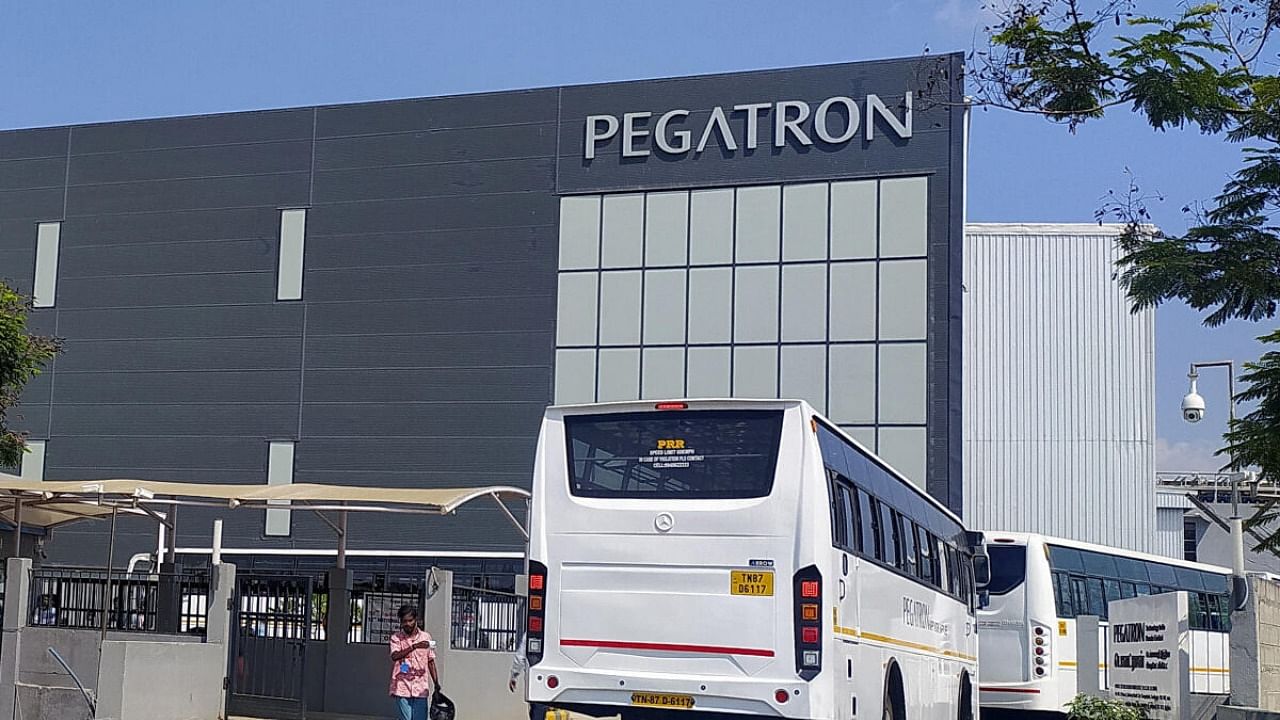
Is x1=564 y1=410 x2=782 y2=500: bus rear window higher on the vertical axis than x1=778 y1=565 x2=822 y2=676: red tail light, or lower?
higher

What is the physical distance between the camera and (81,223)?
48.7 metres

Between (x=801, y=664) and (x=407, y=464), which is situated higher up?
(x=407, y=464)

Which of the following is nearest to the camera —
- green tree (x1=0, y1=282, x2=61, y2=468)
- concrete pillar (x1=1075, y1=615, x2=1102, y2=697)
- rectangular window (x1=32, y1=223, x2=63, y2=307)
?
concrete pillar (x1=1075, y1=615, x2=1102, y2=697)

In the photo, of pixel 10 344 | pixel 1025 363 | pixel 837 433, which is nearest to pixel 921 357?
pixel 1025 363

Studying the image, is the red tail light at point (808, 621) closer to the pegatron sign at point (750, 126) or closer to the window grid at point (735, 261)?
the window grid at point (735, 261)

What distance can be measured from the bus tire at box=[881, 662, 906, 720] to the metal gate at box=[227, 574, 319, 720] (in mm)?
8795

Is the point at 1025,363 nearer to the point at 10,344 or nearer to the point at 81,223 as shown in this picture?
the point at 81,223

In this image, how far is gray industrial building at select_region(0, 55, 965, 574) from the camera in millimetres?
42344

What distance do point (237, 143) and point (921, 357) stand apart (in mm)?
21030

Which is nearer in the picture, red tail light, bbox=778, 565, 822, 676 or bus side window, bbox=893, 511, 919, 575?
red tail light, bbox=778, 565, 822, 676

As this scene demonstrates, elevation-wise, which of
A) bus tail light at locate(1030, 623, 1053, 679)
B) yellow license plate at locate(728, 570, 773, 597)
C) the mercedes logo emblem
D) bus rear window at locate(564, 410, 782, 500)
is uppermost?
bus rear window at locate(564, 410, 782, 500)

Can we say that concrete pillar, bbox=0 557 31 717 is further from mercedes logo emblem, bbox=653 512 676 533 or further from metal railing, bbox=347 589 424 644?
mercedes logo emblem, bbox=653 512 676 533

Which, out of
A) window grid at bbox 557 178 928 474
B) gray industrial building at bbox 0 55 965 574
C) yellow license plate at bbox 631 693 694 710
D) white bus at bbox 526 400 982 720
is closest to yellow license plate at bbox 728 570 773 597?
white bus at bbox 526 400 982 720

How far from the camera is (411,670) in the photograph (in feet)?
58.9
